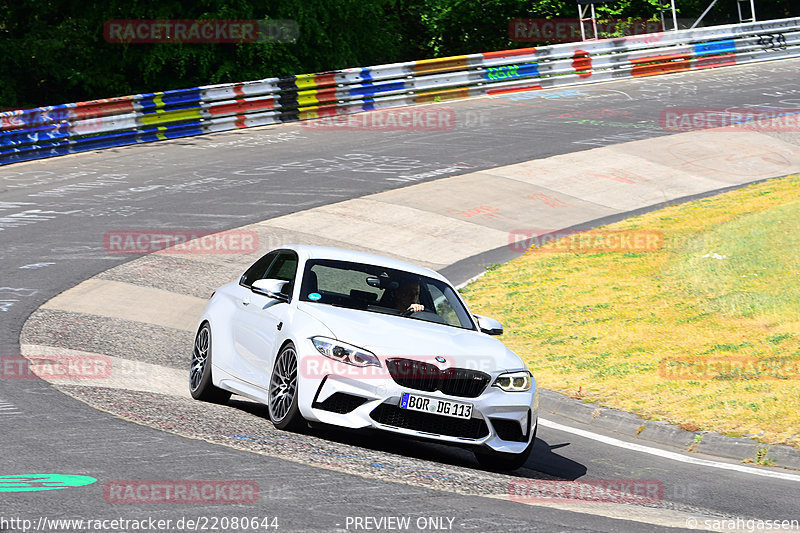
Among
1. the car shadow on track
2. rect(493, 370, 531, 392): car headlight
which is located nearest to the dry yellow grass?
the car shadow on track

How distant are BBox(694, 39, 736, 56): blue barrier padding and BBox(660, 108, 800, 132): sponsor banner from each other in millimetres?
6206

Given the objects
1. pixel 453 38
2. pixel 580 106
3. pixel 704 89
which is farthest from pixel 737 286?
pixel 453 38

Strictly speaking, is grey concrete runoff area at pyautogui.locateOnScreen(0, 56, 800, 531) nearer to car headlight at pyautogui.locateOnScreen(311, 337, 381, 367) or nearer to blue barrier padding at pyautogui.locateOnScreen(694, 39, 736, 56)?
car headlight at pyautogui.locateOnScreen(311, 337, 381, 367)

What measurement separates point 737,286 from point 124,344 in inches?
331

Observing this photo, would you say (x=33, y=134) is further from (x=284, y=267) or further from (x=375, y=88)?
(x=284, y=267)

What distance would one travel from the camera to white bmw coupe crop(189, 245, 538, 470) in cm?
818

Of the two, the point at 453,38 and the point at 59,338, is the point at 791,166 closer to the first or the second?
the point at 59,338

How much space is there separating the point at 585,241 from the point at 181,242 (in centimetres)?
715

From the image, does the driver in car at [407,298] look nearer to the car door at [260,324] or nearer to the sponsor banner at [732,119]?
the car door at [260,324]

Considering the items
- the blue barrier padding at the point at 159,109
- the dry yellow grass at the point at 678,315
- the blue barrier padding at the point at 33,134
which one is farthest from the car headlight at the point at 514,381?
the blue barrier padding at the point at 159,109

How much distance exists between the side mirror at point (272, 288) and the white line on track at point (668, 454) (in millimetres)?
3187

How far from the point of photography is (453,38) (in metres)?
43.8

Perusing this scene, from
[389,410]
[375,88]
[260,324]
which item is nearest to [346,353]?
[389,410]

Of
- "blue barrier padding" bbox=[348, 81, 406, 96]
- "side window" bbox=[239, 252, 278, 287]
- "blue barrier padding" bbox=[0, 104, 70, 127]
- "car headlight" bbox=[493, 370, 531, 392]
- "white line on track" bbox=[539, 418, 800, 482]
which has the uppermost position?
"blue barrier padding" bbox=[0, 104, 70, 127]
